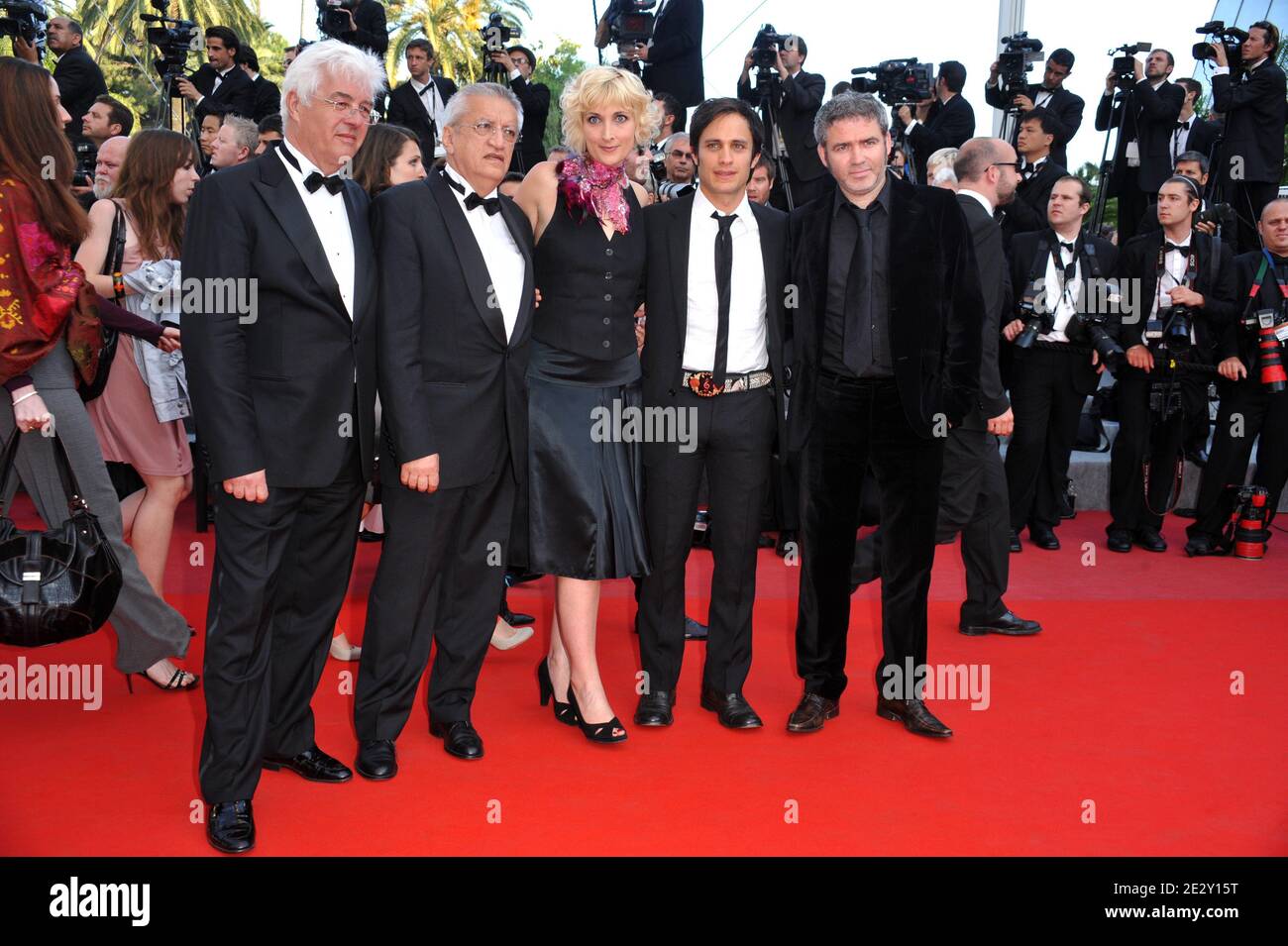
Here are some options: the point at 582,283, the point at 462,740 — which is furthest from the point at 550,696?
the point at 582,283

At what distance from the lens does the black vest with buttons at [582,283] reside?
3.25m

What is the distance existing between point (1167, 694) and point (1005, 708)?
57 centimetres

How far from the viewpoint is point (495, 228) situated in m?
3.15

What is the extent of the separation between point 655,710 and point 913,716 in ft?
2.44

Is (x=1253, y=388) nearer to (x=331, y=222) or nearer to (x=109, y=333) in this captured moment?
(x=331, y=222)

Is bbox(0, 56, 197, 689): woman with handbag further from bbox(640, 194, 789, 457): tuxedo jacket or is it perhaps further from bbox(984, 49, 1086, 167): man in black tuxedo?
bbox(984, 49, 1086, 167): man in black tuxedo

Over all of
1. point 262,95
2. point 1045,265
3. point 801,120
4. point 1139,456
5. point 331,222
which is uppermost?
point 262,95

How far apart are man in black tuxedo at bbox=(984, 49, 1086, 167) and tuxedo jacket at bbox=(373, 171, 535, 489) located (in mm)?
5379

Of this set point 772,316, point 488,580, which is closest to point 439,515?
point 488,580

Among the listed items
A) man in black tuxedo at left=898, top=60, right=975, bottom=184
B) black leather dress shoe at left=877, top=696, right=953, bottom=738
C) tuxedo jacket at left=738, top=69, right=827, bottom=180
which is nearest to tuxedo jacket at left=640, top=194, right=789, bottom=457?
black leather dress shoe at left=877, top=696, right=953, bottom=738

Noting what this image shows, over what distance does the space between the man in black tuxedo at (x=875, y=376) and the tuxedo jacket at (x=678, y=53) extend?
3607 millimetres

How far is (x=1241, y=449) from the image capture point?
6.17 meters

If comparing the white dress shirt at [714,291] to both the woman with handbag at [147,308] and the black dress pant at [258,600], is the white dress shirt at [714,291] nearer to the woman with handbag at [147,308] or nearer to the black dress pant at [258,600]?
the black dress pant at [258,600]

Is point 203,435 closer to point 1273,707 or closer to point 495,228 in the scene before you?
point 495,228
